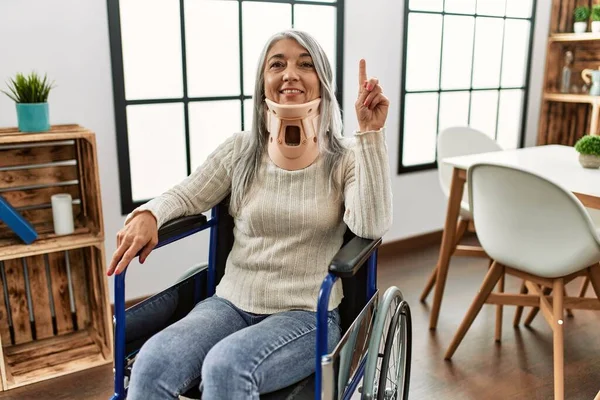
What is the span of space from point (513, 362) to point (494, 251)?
0.49 metres

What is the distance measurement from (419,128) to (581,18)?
4.28 ft

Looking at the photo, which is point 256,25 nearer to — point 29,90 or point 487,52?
point 29,90

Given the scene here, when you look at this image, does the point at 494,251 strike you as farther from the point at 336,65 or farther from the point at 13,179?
the point at 13,179

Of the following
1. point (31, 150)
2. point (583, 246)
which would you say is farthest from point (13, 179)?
point (583, 246)

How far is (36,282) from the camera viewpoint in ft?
7.07

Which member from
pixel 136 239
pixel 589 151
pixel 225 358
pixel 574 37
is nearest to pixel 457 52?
pixel 574 37

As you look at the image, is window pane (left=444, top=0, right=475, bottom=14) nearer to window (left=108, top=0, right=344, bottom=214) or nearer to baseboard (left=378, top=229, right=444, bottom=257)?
window (left=108, top=0, right=344, bottom=214)

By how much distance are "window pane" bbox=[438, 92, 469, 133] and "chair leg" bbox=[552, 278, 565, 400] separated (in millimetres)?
1671

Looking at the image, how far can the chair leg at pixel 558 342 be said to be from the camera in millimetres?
1789

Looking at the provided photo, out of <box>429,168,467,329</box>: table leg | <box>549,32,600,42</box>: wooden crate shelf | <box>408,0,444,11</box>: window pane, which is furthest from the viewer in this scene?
<box>549,32,600,42</box>: wooden crate shelf

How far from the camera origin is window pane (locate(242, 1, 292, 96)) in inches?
100

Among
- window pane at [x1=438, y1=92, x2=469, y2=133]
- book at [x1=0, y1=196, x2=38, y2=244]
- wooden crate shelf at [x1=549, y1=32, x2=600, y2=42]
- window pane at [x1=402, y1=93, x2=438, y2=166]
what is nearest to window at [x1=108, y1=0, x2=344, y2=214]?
book at [x1=0, y1=196, x2=38, y2=244]

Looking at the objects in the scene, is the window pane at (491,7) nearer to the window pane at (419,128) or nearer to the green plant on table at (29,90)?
the window pane at (419,128)

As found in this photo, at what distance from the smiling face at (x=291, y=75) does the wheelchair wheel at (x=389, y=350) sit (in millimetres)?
513
